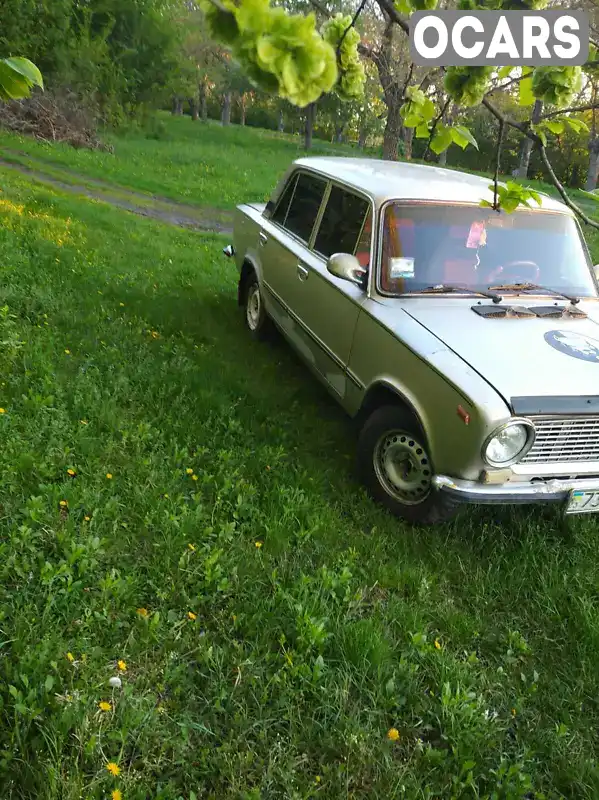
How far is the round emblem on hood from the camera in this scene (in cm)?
355

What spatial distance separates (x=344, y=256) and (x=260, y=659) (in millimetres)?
2569

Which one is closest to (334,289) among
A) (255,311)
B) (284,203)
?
(284,203)

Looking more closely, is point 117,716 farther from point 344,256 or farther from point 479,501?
point 344,256

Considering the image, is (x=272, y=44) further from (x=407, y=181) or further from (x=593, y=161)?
(x=593, y=161)

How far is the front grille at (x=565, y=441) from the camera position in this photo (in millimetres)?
3227

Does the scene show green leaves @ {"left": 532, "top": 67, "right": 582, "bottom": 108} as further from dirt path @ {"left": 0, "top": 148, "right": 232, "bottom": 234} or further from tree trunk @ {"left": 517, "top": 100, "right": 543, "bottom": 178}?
dirt path @ {"left": 0, "top": 148, "right": 232, "bottom": 234}

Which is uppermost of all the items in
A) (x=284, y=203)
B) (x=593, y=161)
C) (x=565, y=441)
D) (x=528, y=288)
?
(x=593, y=161)

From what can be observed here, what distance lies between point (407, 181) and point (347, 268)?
1040mm

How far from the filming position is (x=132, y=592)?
115 inches

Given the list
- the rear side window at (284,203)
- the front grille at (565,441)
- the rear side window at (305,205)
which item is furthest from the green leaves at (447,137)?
the rear side window at (284,203)

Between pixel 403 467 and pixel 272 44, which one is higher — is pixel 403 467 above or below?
below

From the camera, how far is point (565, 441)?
331cm

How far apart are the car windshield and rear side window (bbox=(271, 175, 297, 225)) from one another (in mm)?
1763

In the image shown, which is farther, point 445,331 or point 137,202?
point 137,202
